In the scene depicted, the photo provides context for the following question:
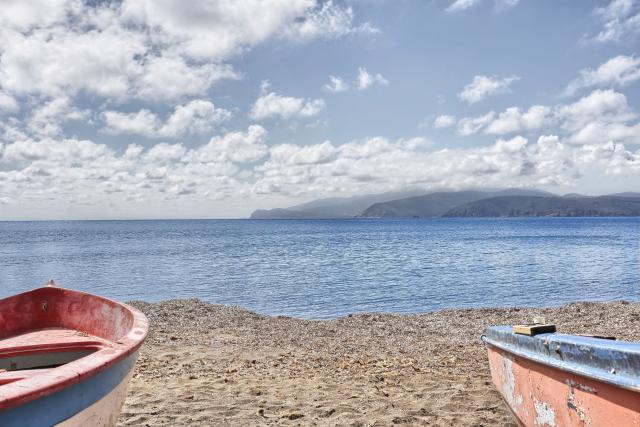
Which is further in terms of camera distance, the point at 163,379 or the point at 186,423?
the point at 163,379

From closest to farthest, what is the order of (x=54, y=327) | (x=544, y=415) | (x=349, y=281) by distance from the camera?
(x=544, y=415) → (x=54, y=327) → (x=349, y=281)

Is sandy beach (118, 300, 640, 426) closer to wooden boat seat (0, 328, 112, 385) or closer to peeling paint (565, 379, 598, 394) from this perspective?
wooden boat seat (0, 328, 112, 385)

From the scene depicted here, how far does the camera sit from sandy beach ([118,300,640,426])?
24.6 ft

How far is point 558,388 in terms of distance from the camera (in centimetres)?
478

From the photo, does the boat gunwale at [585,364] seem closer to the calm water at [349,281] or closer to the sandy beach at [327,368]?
the sandy beach at [327,368]

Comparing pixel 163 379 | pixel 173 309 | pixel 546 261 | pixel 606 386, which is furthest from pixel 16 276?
pixel 546 261

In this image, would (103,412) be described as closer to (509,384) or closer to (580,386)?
(580,386)

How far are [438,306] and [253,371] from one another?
14.6 m

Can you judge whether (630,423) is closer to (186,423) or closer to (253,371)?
(186,423)

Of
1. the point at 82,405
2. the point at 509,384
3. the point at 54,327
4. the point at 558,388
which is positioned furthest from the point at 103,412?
the point at 509,384

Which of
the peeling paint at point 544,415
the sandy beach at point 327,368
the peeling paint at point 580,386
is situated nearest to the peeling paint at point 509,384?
the peeling paint at point 544,415

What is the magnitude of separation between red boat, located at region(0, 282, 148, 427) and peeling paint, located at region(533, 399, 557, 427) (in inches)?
185

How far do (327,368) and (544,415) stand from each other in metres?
5.88

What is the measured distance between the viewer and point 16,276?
1503 inches
